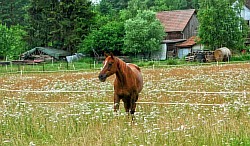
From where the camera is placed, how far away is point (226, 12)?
63500 mm

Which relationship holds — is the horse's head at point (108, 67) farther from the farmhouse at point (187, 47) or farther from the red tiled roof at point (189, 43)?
the red tiled roof at point (189, 43)

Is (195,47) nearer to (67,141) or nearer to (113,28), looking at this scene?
(113,28)

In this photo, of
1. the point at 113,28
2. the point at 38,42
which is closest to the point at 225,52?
the point at 113,28

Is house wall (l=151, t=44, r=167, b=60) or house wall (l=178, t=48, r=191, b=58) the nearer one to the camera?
house wall (l=178, t=48, r=191, b=58)

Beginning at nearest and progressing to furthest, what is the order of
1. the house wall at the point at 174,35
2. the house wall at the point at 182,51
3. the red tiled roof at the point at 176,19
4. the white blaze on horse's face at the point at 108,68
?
the white blaze on horse's face at the point at 108,68, the house wall at the point at 182,51, the house wall at the point at 174,35, the red tiled roof at the point at 176,19

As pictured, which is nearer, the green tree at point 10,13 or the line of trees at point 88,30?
the line of trees at point 88,30

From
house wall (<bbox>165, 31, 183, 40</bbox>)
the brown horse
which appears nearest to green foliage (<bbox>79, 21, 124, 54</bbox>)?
house wall (<bbox>165, 31, 183, 40</bbox>)

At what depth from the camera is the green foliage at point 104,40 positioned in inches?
2793

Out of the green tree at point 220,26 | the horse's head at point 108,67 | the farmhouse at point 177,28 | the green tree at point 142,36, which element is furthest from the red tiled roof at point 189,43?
the horse's head at point 108,67

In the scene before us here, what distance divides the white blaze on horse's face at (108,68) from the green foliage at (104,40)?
57804mm

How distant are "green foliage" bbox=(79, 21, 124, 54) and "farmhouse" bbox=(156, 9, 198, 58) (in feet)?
31.7

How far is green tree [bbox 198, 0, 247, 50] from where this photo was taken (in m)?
63.0

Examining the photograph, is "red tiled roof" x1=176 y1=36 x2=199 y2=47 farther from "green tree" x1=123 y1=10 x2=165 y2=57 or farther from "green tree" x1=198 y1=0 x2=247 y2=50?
"green tree" x1=198 y1=0 x2=247 y2=50

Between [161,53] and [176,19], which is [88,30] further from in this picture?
[176,19]
